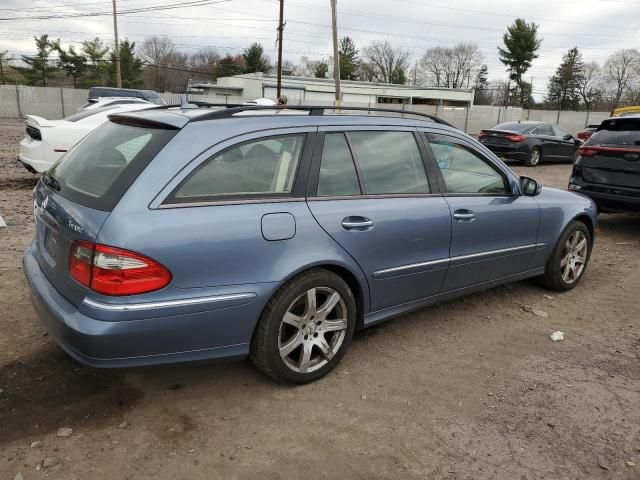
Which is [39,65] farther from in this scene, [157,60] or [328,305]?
[328,305]

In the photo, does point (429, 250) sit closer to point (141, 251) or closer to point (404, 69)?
point (141, 251)

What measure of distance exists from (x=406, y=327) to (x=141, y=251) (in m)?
2.29

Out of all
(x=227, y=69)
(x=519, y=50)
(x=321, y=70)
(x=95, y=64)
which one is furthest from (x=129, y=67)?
(x=519, y=50)

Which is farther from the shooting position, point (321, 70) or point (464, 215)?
point (321, 70)

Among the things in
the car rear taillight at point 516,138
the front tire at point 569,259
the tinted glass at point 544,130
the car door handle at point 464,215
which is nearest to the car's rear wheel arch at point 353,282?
the car door handle at point 464,215

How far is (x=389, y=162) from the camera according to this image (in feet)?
11.5

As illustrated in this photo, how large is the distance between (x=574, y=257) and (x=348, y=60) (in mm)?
85118

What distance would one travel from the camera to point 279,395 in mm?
3039

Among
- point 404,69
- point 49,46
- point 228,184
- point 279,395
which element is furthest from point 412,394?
point 404,69

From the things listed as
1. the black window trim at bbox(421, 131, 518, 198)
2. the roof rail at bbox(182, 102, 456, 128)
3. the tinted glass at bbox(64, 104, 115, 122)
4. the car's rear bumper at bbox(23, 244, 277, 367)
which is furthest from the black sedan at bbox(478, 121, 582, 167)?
the car's rear bumper at bbox(23, 244, 277, 367)

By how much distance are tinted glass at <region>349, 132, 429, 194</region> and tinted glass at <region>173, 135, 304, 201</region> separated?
19.4 inches

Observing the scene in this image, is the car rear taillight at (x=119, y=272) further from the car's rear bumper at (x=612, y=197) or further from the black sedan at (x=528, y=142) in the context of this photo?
the black sedan at (x=528, y=142)

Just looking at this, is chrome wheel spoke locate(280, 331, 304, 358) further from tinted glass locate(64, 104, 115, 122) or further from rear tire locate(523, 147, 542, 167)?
rear tire locate(523, 147, 542, 167)

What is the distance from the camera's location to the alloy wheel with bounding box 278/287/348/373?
299cm
